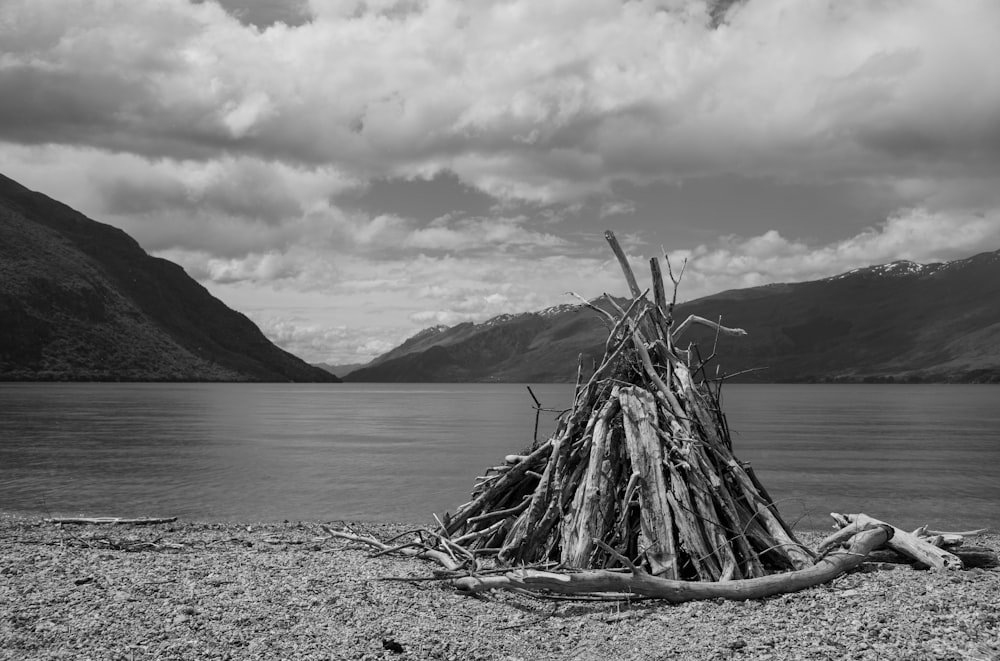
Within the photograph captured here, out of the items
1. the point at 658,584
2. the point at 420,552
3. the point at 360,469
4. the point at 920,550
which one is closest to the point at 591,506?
the point at 658,584

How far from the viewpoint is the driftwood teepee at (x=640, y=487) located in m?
9.96

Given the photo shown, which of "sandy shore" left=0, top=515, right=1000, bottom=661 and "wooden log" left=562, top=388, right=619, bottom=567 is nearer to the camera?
"sandy shore" left=0, top=515, right=1000, bottom=661

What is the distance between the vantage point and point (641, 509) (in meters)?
10.2

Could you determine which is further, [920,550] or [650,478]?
[920,550]

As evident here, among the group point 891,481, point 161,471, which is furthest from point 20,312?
point 891,481

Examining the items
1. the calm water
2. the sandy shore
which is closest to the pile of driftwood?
the sandy shore

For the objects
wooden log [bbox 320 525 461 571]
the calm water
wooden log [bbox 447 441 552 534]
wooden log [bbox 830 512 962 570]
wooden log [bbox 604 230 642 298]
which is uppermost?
wooden log [bbox 604 230 642 298]

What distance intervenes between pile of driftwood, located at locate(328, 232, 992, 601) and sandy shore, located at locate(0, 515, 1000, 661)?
1.29ft

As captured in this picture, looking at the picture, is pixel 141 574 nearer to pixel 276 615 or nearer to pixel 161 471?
pixel 276 615

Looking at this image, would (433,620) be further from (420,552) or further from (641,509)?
(420,552)

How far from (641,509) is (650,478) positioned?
0.48 meters

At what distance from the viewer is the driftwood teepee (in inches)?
392

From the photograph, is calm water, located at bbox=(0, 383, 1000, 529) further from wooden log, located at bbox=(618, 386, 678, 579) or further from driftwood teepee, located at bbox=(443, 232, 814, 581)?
wooden log, located at bbox=(618, 386, 678, 579)

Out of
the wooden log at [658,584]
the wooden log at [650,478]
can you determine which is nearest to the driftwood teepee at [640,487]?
the wooden log at [650,478]
